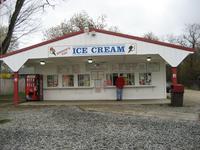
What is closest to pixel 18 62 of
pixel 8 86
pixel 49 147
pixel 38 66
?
pixel 38 66

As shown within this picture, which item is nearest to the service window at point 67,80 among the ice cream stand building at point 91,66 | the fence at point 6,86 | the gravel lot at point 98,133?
the ice cream stand building at point 91,66

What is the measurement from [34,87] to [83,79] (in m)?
3.41

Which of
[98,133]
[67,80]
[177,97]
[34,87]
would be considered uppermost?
[67,80]

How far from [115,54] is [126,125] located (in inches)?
355

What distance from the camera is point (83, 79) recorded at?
84.9ft

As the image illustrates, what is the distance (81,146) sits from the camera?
379 inches

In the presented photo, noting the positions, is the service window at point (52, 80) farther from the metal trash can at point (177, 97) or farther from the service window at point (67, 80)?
the metal trash can at point (177, 97)

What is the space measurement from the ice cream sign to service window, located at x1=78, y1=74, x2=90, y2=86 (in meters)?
3.90

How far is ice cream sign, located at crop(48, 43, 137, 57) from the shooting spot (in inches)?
848

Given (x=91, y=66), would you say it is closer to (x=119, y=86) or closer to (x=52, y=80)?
(x=119, y=86)

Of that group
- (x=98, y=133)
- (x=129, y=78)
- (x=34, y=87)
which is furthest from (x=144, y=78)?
(x=98, y=133)

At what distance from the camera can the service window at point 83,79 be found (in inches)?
1015

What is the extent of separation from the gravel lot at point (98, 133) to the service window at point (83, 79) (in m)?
9.88

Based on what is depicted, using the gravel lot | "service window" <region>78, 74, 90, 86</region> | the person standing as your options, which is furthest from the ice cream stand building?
the gravel lot
